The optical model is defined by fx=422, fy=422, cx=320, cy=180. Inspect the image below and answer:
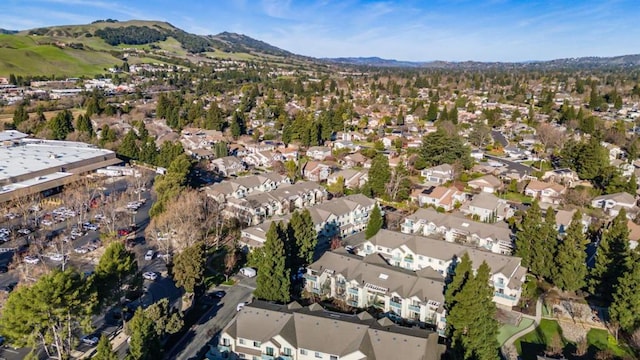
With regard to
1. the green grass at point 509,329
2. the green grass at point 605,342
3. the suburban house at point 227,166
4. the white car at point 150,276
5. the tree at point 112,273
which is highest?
the tree at point 112,273

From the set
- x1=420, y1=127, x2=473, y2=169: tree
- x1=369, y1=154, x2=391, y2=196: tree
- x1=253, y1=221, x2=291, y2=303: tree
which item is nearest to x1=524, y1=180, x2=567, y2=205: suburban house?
x1=420, y1=127, x2=473, y2=169: tree

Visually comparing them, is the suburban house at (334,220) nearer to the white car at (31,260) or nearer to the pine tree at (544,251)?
the white car at (31,260)

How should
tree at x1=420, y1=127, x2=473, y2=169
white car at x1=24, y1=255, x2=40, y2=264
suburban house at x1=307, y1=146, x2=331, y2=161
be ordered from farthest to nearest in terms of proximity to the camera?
suburban house at x1=307, y1=146, x2=331, y2=161 < tree at x1=420, y1=127, x2=473, y2=169 < white car at x1=24, y1=255, x2=40, y2=264

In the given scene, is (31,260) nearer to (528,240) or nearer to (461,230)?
(461,230)

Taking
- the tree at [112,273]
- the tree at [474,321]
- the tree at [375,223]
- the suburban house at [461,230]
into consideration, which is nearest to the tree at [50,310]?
Result: the tree at [112,273]

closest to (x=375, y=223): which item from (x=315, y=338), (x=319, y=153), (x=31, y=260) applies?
(x=315, y=338)

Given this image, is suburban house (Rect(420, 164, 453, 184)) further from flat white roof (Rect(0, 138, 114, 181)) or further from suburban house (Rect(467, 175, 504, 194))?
flat white roof (Rect(0, 138, 114, 181))
